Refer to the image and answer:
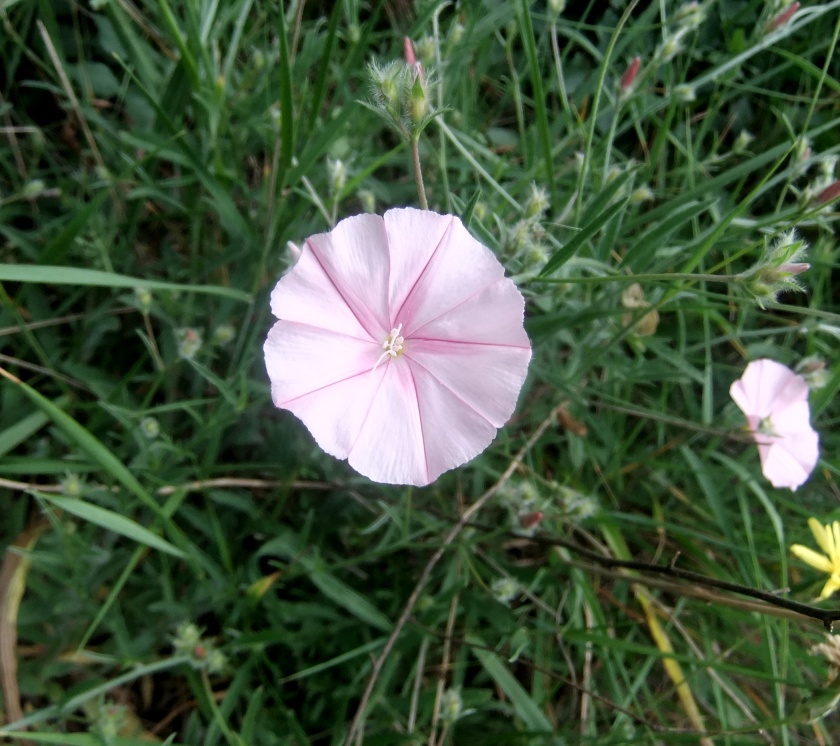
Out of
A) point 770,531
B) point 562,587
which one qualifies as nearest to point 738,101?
point 770,531

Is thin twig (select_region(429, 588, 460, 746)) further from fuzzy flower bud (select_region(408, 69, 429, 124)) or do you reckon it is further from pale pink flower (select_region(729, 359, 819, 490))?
fuzzy flower bud (select_region(408, 69, 429, 124))

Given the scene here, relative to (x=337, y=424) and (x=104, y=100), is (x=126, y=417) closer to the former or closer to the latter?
(x=337, y=424)

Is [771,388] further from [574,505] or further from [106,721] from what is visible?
[106,721]

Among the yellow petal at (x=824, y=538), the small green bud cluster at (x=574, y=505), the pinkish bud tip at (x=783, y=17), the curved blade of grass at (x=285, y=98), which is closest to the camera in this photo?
the curved blade of grass at (x=285, y=98)

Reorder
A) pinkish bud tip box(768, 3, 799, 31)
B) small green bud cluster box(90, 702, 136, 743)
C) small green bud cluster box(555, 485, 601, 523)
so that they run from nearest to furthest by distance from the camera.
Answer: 1. small green bud cluster box(90, 702, 136, 743)
2. pinkish bud tip box(768, 3, 799, 31)
3. small green bud cluster box(555, 485, 601, 523)

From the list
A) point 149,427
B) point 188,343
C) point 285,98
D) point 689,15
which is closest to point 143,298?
point 188,343

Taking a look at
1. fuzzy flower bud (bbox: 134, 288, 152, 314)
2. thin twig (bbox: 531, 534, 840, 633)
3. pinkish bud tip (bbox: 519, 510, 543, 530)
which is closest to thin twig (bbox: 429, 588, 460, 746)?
pinkish bud tip (bbox: 519, 510, 543, 530)

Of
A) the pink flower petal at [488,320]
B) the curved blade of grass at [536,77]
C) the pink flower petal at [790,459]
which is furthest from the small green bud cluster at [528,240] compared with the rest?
the pink flower petal at [790,459]

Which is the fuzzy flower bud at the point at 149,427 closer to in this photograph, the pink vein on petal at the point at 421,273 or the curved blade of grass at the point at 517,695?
the pink vein on petal at the point at 421,273
